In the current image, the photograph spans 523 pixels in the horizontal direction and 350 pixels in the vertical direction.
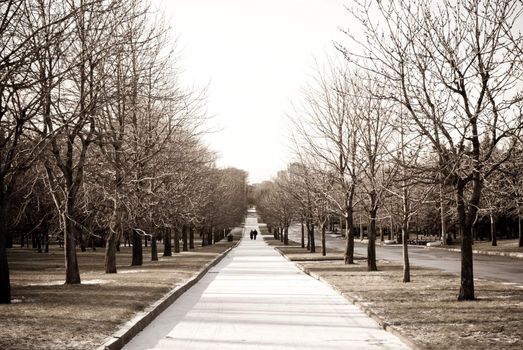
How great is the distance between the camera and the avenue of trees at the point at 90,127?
38.9 ft

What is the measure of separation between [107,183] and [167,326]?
10550mm

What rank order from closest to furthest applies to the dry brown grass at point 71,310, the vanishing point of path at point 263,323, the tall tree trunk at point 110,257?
1. the dry brown grass at point 71,310
2. the vanishing point of path at point 263,323
3. the tall tree trunk at point 110,257

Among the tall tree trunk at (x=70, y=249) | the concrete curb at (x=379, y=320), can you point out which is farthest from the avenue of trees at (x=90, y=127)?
the concrete curb at (x=379, y=320)

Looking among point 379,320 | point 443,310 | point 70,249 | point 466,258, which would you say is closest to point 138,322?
point 379,320

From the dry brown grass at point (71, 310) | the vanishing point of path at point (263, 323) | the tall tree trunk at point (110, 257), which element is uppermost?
the tall tree trunk at point (110, 257)

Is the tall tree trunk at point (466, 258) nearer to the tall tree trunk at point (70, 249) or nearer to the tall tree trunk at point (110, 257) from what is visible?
the tall tree trunk at point (70, 249)

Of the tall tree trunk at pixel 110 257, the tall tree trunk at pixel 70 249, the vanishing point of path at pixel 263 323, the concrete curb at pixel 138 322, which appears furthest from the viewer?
the tall tree trunk at pixel 110 257

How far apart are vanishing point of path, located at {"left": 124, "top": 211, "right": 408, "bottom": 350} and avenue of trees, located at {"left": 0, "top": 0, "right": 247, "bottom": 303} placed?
3413 mm

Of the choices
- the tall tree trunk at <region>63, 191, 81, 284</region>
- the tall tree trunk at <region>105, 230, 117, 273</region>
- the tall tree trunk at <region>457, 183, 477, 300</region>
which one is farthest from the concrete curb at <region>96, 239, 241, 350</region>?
the tall tree trunk at <region>105, 230, 117, 273</region>

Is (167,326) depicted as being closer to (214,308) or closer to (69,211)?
(214,308)

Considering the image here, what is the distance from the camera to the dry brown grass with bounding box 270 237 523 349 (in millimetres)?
9828

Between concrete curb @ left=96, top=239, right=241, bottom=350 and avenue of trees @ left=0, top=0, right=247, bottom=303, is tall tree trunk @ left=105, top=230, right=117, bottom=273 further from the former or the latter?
concrete curb @ left=96, top=239, right=241, bottom=350

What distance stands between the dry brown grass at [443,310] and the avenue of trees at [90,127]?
616cm

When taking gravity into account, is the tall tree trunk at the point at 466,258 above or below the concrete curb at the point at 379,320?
above
